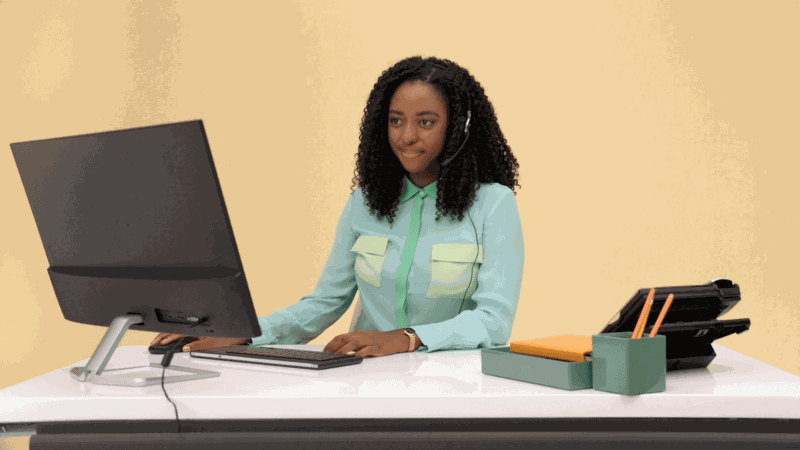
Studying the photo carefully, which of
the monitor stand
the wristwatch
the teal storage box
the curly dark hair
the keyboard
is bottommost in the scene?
the wristwatch

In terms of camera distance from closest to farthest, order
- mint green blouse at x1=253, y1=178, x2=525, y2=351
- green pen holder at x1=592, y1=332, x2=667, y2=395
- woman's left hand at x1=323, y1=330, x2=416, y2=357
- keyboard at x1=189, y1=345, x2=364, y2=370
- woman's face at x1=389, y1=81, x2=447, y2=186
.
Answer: green pen holder at x1=592, y1=332, x2=667, y2=395
keyboard at x1=189, y1=345, x2=364, y2=370
woman's left hand at x1=323, y1=330, x2=416, y2=357
mint green blouse at x1=253, y1=178, x2=525, y2=351
woman's face at x1=389, y1=81, x2=447, y2=186

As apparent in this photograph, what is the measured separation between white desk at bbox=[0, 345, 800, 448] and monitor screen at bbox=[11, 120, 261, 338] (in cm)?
12

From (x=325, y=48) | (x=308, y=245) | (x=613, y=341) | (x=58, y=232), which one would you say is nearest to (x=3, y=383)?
(x=308, y=245)

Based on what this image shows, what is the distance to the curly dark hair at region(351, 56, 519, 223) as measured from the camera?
196 cm

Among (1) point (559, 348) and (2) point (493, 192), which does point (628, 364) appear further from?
(2) point (493, 192)

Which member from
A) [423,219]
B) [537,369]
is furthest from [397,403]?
[423,219]

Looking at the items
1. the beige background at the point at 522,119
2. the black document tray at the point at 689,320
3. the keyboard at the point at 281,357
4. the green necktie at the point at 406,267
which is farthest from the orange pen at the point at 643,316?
the beige background at the point at 522,119

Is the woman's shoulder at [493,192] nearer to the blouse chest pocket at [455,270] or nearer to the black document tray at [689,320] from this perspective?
the blouse chest pocket at [455,270]

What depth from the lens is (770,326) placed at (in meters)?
3.09

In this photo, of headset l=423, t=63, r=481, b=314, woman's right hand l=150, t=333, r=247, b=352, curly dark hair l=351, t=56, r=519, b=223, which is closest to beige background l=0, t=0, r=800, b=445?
curly dark hair l=351, t=56, r=519, b=223

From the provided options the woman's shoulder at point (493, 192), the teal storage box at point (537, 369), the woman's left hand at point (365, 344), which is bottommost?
the woman's left hand at point (365, 344)

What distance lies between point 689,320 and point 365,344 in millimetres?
593

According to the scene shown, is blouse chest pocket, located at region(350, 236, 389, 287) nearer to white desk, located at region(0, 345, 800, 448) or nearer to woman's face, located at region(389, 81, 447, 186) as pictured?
woman's face, located at region(389, 81, 447, 186)

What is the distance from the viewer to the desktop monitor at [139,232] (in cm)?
105
